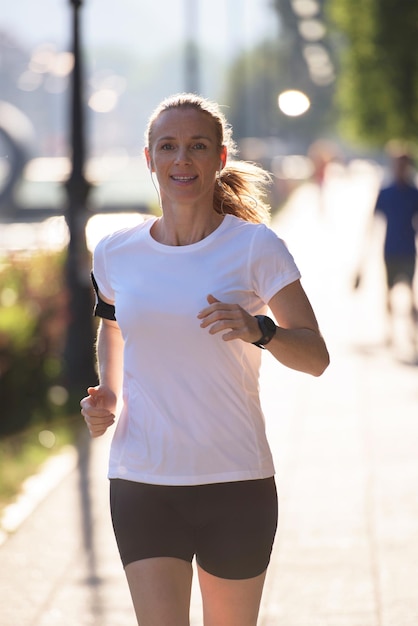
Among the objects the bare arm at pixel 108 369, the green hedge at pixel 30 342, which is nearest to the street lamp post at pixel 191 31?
the green hedge at pixel 30 342

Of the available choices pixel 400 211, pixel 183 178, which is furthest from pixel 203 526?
pixel 400 211

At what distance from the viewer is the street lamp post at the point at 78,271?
435 inches

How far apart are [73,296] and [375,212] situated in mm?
3249

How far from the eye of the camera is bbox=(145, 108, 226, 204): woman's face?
12.0 ft

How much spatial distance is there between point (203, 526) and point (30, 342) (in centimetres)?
683

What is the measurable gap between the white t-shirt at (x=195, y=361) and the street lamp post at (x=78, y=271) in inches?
290

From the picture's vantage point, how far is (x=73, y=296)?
441 inches

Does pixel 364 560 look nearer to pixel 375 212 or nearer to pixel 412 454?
pixel 412 454

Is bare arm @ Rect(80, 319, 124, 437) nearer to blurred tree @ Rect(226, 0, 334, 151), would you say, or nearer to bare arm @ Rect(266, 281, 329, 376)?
bare arm @ Rect(266, 281, 329, 376)

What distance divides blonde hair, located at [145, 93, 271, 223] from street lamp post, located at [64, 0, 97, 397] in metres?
7.06

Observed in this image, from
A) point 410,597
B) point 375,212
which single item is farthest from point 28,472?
point 375,212

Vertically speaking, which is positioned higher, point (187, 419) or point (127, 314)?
point (127, 314)

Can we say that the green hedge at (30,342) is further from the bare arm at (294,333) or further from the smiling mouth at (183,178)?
the bare arm at (294,333)

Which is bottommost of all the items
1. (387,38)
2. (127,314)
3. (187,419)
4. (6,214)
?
(6,214)
